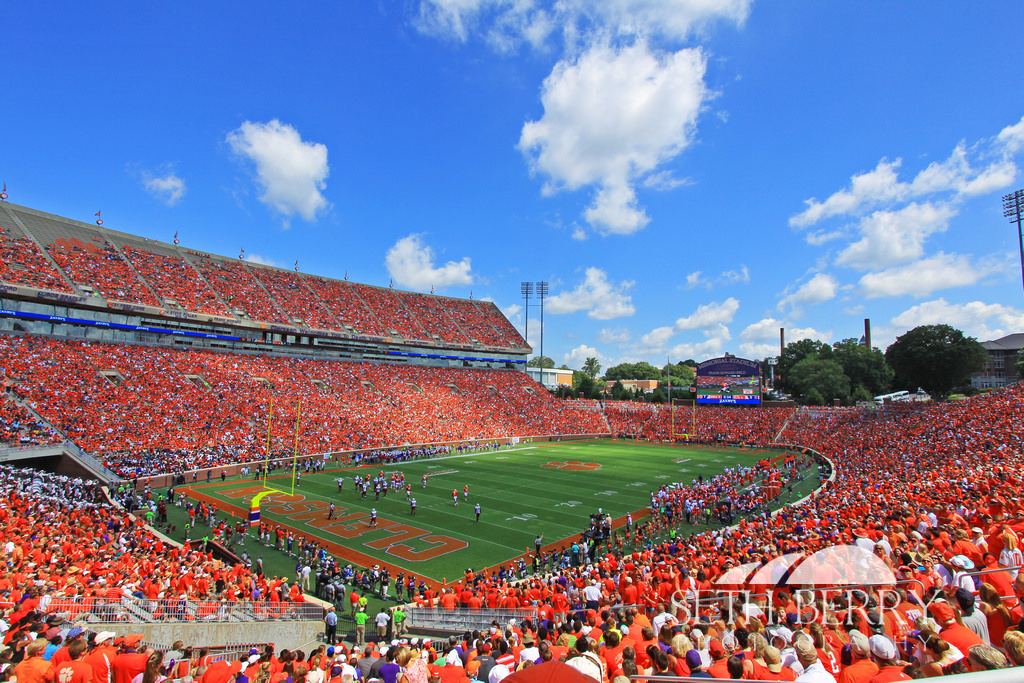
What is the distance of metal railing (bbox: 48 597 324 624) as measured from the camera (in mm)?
9523

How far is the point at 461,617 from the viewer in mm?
12289

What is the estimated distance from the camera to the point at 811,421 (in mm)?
50844

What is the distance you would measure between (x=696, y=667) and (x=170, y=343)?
47075mm

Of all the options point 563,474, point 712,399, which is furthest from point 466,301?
point 563,474

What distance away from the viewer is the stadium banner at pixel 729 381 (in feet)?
181

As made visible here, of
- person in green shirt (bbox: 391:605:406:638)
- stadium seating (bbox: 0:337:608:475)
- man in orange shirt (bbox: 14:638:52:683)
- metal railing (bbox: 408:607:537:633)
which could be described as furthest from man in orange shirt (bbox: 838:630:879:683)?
stadium seating (bbox: 0:337:608:475)

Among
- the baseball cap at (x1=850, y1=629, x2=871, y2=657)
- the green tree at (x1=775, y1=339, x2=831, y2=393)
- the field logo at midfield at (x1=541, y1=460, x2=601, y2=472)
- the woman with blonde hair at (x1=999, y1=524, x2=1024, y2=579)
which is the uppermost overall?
the green tree at (x1=775, y1=339, x2=831, y2=393)

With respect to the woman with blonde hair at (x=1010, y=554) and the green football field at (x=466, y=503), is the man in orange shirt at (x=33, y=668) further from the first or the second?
the green football field at (x=466, y=503)

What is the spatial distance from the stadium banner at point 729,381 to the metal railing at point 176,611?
50.5 metres

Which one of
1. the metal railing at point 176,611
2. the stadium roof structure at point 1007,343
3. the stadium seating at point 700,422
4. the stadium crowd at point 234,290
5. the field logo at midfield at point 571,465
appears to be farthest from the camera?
the stadium roof structure at point 1007,343

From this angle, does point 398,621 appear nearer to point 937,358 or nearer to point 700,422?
point 700,422

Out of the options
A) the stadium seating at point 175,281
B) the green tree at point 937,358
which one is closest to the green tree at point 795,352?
the green tree at point 937,358

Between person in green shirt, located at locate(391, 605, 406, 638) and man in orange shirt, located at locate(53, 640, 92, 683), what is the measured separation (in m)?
8.67

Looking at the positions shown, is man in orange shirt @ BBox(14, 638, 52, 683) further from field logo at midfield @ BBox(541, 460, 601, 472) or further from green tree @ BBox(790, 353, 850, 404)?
green tree @ BBox(790, 353, 850, 404)
